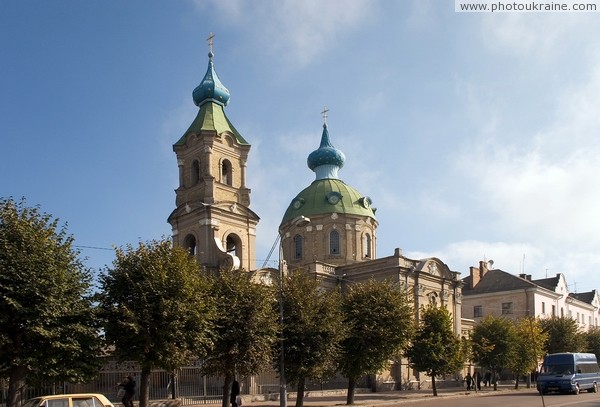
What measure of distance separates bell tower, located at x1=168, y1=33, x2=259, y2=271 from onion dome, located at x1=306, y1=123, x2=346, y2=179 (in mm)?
17260

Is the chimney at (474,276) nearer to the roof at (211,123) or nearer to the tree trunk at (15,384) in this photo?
the roof at (211,123)

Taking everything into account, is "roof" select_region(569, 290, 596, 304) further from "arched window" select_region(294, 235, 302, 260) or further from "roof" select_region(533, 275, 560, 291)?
"arched window" select_region(294, 235, 302, 260)

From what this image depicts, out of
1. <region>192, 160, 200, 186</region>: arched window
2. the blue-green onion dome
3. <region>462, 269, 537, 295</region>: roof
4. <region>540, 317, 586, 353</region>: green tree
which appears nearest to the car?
<region>192, 160, 200, 186</region>: arched window

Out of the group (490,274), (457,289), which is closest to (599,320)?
(490,274)

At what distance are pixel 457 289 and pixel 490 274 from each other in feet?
71.4

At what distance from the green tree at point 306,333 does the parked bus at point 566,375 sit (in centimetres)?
1655

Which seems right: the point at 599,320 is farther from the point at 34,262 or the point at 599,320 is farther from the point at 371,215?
the point at 34,262

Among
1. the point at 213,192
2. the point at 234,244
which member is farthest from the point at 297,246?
the point at 213,192

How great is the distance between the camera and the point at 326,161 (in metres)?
70.1

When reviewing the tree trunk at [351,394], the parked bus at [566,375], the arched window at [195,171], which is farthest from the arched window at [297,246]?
the tree trunk at [351,394]

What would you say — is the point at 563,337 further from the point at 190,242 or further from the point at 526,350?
the point at 190,242

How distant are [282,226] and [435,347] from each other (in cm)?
2551

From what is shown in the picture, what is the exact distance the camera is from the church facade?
50156 mm

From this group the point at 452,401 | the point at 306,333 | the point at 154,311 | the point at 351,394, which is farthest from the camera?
the point at 452,401
